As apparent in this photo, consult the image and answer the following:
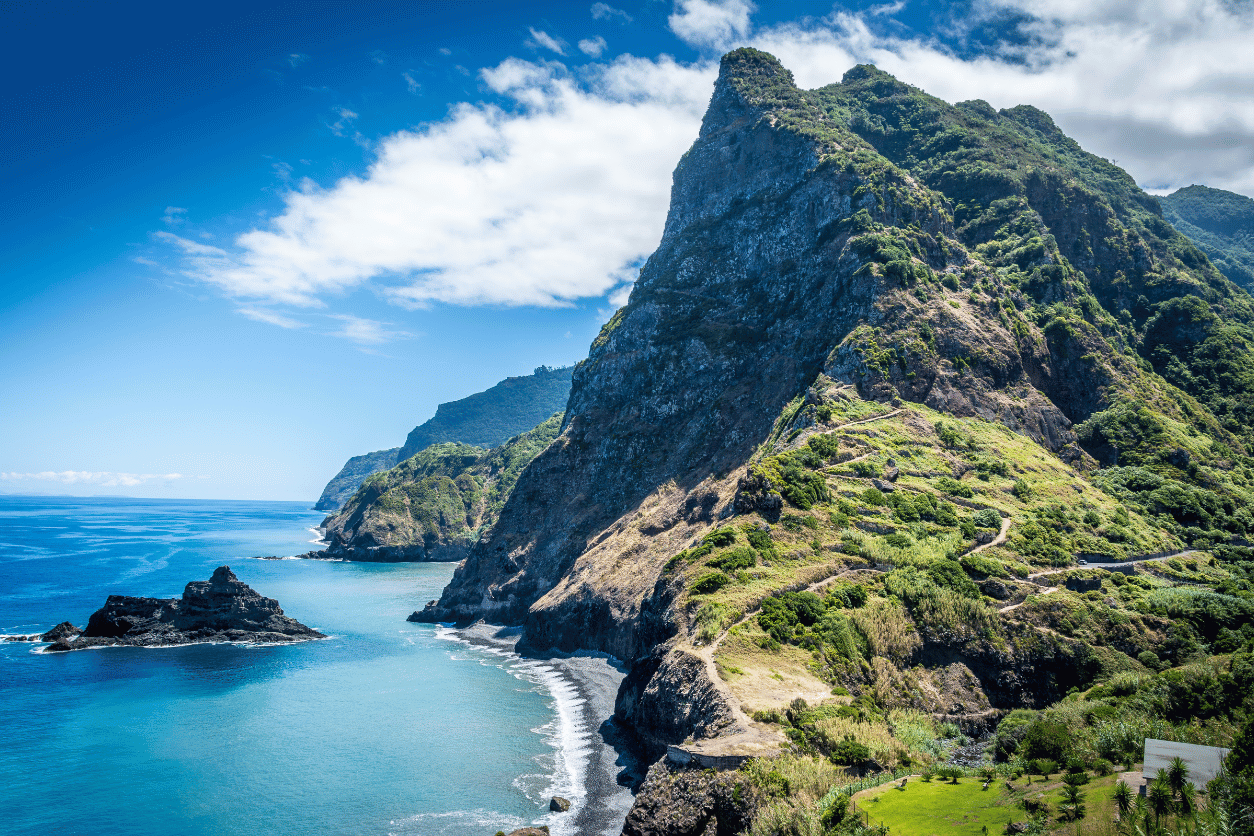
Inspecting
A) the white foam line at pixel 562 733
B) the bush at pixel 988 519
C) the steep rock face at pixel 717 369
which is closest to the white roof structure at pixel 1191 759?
the white foam line at pixel 562 733

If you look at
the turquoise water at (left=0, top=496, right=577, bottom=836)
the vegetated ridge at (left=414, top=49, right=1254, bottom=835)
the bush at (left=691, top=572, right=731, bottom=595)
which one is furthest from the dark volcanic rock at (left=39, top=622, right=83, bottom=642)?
the bush at (left=691, top=572, right=731, bottom=595)

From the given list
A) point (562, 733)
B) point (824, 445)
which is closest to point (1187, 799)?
point (562, 733)

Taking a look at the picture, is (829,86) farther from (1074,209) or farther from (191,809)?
(191,809)

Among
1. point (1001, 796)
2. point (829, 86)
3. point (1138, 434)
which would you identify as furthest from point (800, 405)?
point (829, 86)

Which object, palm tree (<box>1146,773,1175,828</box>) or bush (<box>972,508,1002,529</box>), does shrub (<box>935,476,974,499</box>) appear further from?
palm tree (<box>1146,773,1175,828</box>)

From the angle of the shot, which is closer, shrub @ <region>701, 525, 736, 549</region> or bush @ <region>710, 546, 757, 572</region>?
bush @ <region>710, 546, 757, 572</region>
